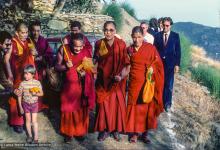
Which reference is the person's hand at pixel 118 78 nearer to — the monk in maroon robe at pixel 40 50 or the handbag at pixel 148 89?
the handbag at pixel 148 89

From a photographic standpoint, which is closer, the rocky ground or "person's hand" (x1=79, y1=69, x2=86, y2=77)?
"person's hand" (x1=79, y1=69, x2=86, y2=77)

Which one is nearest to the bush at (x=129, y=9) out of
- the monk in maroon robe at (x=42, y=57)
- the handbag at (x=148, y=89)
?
the monk in maroon robe at (x=42, y=57)

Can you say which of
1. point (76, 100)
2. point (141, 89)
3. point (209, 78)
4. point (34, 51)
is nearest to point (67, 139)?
point (76, 100)

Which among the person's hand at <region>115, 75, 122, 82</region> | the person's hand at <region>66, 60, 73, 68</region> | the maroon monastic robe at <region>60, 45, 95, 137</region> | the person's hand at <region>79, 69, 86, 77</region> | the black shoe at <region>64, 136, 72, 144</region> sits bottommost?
the black shoe at <region>64, 136, 72, 144</region>

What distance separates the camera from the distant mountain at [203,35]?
5766cm

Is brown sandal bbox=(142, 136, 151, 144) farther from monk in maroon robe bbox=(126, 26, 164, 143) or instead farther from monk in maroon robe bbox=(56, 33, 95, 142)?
monk in maroon robe bbox=(56, 33, 95, 142)

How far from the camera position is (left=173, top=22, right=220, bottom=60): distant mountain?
57656 millimetres

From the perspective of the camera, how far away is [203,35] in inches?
2566

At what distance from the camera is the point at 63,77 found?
7.33 metres

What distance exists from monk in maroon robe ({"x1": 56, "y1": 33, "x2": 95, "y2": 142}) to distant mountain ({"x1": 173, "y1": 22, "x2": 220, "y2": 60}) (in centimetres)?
4831

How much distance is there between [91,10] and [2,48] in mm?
9477

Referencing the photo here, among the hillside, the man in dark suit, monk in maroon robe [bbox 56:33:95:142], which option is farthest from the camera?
the man in dark suit

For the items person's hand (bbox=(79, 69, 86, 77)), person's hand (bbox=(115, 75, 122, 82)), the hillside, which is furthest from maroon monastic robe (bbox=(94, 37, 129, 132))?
the hillside

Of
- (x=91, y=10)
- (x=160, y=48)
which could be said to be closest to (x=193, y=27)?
(x=91, y=10)
